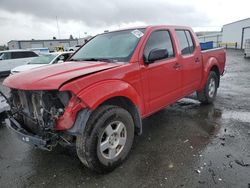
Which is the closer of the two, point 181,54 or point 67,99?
point 67,99

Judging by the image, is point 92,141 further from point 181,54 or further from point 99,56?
point 181,54

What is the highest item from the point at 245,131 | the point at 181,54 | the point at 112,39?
the point at 112,39

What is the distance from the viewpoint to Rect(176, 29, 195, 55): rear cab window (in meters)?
4.55

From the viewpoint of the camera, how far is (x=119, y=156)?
3168 mm

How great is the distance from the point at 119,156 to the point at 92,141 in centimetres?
63

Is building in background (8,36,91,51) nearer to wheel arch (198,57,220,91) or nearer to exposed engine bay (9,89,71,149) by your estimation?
wheel arch (198,57,220,91)

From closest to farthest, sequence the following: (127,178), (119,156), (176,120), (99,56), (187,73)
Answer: (127,178), (119,156), (99,56), (187,73), (176,120)

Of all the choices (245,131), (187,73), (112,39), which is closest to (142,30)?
(112,39)

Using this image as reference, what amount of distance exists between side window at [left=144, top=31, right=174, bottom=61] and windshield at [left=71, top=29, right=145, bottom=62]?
208 mm

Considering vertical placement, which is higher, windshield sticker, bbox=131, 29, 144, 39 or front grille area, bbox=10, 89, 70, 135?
windshield sticker, bbox=131, 29, 144, 39

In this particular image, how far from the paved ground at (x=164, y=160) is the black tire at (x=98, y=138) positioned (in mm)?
184

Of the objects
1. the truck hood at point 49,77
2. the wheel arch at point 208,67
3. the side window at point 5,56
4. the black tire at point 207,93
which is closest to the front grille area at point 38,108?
the truck hood at point 49,77

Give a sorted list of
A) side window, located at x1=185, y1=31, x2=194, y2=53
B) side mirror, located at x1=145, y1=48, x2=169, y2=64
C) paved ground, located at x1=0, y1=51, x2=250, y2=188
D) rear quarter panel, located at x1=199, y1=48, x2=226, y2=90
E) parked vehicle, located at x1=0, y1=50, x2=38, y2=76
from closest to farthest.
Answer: paved ground, located at x1=0, y1=51, x2=250, y2=188 → side mirror, located at x1=145, y1=48, x2=169, y2=64 → side window, located at x1=185, y1=31, x2=194, y2=53 → rear quarter panel, located at x1=199, y1=48, x2=226, y2=90 → parked vehicle, located at x1=0, y1=50, x2=38, y2=76

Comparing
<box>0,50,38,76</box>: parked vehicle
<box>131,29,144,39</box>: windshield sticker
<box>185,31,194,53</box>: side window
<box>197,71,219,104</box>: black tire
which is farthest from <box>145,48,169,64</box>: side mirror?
<box>0,50,38,76</box>: parked vehicle
